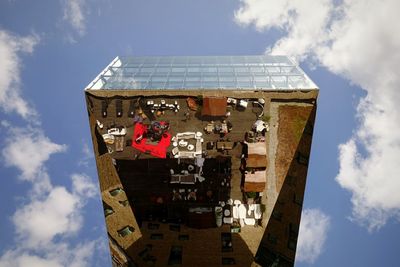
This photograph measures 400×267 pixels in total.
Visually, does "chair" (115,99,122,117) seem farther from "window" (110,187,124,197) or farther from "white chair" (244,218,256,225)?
"white chair" (244,218,256,225)

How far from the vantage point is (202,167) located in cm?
3541

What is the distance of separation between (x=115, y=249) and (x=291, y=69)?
111 feet

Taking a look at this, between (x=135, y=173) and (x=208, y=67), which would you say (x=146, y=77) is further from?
(x=135, y=173)

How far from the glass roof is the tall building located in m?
0.35

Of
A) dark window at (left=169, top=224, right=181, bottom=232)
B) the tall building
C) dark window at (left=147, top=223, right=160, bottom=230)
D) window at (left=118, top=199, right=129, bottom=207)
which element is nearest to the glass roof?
A: the tall building

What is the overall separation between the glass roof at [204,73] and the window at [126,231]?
59.7 ft

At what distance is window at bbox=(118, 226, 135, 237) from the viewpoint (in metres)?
35.8

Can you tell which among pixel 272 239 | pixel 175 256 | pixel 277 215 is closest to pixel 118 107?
pixel 175 256

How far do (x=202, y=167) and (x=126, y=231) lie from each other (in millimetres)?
12946

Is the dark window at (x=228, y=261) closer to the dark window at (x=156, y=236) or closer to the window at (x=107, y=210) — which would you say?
the dark window at (x=156, y=236)

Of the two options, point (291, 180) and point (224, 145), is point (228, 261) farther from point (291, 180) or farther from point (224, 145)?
point (224, 145)

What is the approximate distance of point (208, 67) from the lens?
136ft

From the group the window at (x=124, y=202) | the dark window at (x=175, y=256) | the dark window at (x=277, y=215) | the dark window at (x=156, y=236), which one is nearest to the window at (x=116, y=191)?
the window at (x=124, y=202)

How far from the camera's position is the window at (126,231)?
118 feet
